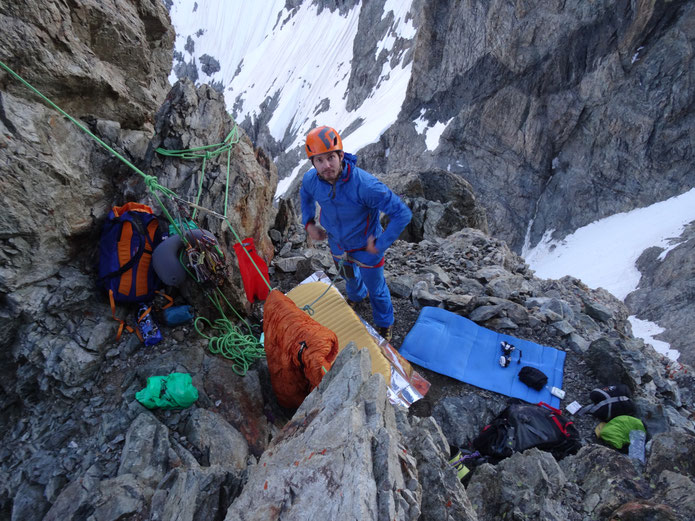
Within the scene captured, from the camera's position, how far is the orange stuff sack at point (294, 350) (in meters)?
3.02

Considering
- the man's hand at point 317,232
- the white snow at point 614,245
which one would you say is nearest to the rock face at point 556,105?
the white snow at point 614,245

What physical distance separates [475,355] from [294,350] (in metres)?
2.72

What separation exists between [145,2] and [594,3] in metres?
32.4

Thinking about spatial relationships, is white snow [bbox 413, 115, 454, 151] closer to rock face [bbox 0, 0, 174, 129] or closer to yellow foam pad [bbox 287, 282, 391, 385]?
rock face [bbox 0, 0, 174, 129]

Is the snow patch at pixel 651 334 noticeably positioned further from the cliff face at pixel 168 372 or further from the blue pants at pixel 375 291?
the blue pants at pixel 375 291

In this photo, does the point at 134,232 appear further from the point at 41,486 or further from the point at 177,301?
the point at 41,486

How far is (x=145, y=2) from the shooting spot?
502 cm

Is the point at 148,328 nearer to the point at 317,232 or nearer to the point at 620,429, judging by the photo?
the point at 317,232

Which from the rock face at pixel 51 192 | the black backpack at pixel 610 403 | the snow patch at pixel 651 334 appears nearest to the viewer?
the rock face at pixel 51 192

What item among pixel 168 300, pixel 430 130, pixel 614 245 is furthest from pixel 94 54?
pixel 430 130

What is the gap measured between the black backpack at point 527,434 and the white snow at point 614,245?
22.1m

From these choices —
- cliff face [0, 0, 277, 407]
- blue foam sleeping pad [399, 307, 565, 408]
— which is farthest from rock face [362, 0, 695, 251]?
cliff face [0, 0, 277, 407]

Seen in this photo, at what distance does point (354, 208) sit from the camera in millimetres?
3924

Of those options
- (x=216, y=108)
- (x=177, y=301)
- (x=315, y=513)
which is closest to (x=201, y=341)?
(x=177, y=301)
